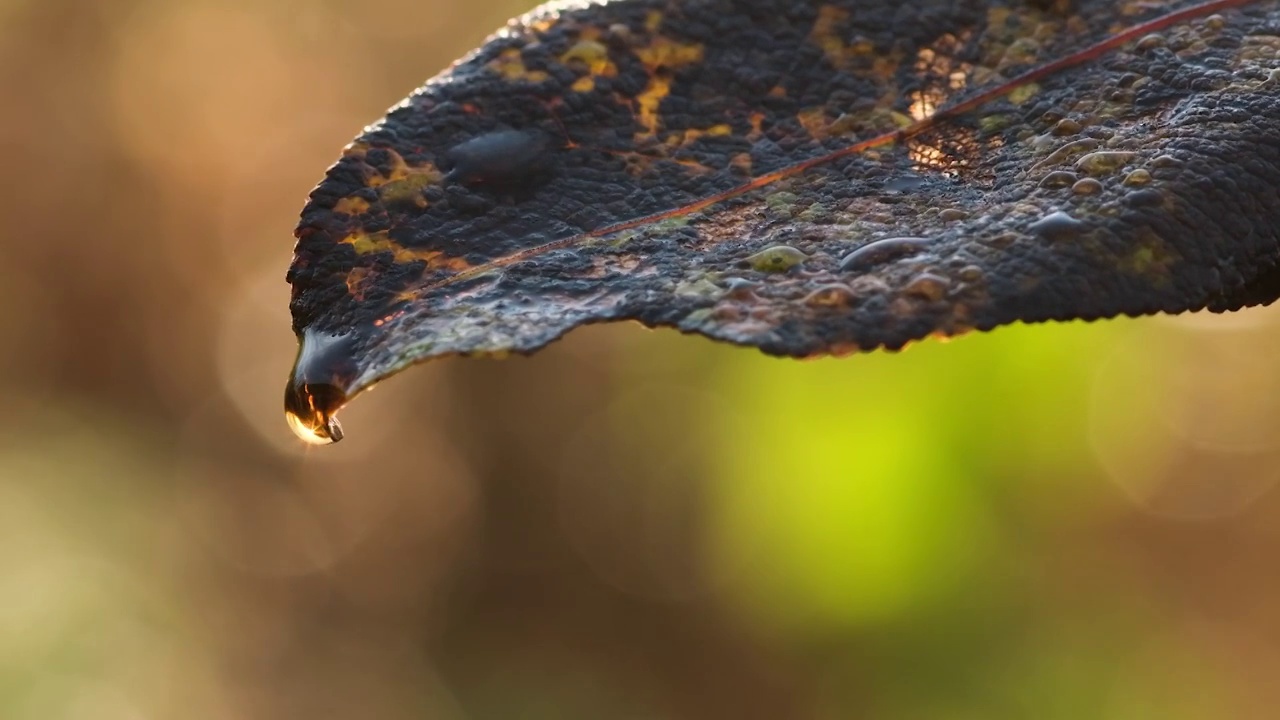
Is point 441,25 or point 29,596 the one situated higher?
point 441,25

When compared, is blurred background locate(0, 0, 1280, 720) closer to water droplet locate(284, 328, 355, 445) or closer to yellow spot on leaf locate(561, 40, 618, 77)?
yellow spot on leaf locate(561, 40, 618, 77)

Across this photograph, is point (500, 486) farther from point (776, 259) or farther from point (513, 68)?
point (776, 259)

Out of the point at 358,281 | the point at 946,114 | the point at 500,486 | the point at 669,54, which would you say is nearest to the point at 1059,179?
the point at 946,114

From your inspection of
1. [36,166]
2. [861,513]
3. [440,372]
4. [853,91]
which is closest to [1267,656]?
[861,513]

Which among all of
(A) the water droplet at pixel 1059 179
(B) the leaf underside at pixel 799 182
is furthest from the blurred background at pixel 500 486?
(A) the water droplet at pixel 1059 179

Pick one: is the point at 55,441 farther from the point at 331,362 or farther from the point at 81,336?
the point at 331,362

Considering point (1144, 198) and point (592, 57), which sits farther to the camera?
point (592, 57)

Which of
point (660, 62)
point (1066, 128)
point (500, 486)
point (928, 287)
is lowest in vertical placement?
point (928, 287)
